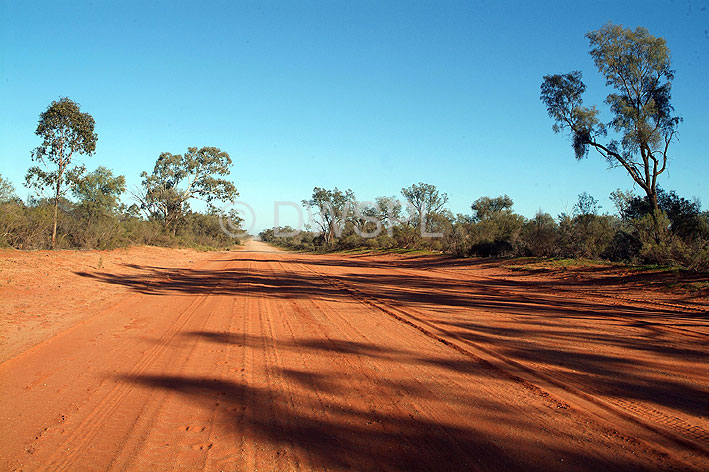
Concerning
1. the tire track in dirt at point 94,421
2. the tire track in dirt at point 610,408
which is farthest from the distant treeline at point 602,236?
the tire track in dirt at point 94,421

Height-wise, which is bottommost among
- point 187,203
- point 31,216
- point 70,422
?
point 70,422

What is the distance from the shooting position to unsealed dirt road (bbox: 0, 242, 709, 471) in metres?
3.48

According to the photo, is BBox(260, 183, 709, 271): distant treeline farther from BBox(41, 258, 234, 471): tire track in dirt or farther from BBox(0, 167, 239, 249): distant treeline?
BBox(0, 167, 239, 249): distant treeline

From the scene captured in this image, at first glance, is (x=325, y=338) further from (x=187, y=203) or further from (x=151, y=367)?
(x=187, y=203)

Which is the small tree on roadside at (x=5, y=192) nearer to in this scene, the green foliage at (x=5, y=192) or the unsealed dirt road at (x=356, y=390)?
the green foliage at (x=5, y=192)

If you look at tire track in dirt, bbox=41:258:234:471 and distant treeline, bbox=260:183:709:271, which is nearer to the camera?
tire track in dirt, bbox=41:258:234:471

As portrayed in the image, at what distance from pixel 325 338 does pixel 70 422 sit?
397cm

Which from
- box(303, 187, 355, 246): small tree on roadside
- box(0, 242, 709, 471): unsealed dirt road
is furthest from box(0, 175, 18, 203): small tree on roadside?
box(303, 187, 355, 246): small tree on roadside

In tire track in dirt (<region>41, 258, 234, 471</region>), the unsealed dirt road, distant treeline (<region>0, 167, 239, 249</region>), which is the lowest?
tire track in dirt (<region>41, 258, 234, 471</region>)

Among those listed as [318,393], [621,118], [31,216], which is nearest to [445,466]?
[318,393]

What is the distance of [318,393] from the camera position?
15.8 ft

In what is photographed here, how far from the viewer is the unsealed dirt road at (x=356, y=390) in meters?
3.48

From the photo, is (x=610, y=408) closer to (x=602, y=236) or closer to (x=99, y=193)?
(x=602, y=236)

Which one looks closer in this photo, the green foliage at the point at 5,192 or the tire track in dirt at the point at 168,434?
the tire track in dirt at the point at 168,434
